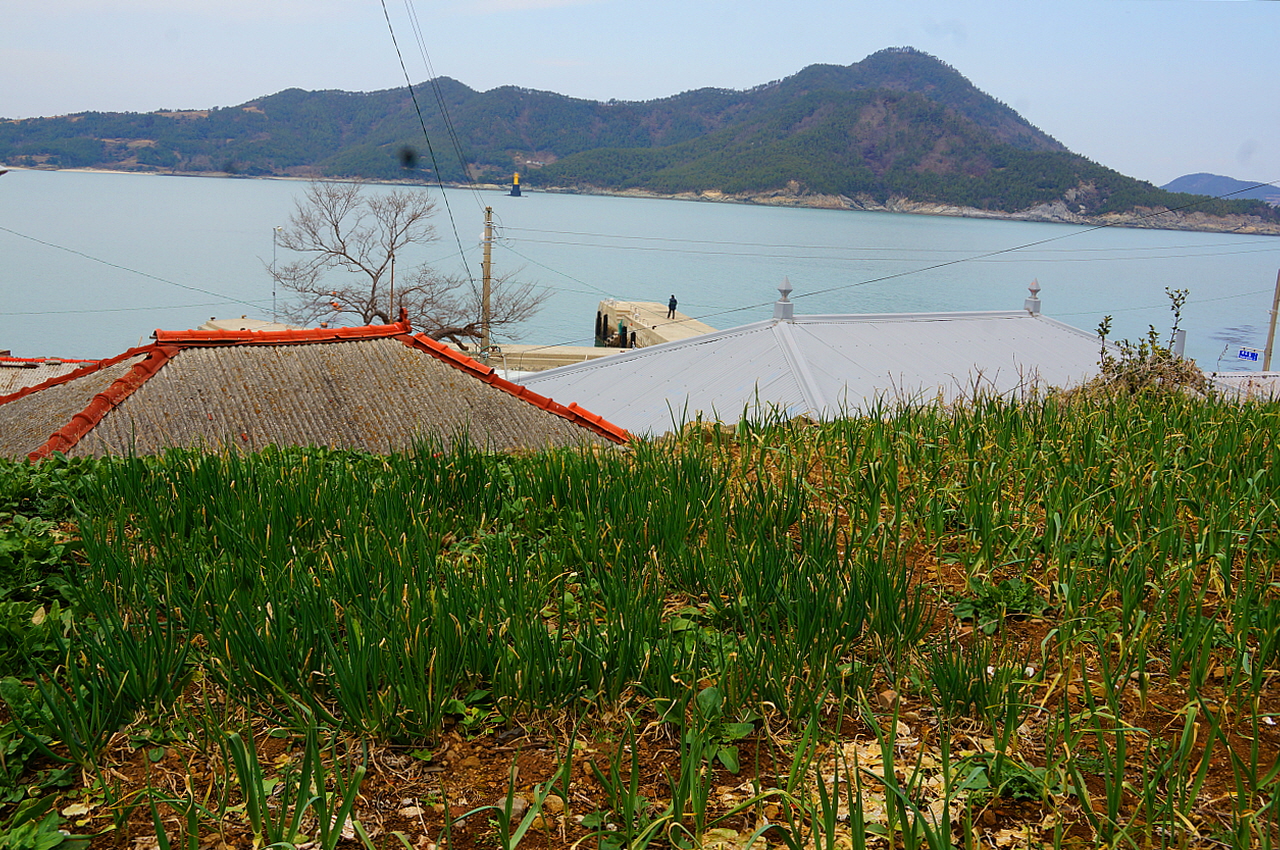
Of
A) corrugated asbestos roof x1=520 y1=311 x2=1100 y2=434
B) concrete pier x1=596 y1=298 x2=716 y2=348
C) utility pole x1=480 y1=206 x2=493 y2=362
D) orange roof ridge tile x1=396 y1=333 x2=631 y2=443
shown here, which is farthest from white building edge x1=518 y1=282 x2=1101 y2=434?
concrete pier x1=596 y1=298 x2=716 y2=348

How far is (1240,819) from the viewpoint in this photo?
1.91m

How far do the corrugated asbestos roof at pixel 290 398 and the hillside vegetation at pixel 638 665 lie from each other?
8.74m

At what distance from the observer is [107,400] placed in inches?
478

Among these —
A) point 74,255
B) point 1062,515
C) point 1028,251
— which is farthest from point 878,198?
point 1062,515

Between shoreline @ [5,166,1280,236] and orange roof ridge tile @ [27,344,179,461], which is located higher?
shoreline @ [5,166,1280,236]

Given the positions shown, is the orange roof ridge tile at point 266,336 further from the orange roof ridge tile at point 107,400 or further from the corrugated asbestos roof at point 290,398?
the orange roof ridge tile at point 107,400

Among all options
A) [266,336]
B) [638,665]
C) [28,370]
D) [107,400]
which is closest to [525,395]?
[266,336]

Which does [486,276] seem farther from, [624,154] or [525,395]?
[624,154]

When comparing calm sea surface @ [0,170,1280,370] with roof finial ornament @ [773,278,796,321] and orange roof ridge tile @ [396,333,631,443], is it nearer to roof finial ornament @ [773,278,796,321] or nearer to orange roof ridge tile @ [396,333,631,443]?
roof finial ornament @ [773,278,796,321]

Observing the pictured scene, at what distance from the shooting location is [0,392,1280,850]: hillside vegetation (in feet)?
6.92

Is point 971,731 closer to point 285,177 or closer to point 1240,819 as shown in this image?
point 1240,819

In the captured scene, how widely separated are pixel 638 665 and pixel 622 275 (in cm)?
11236

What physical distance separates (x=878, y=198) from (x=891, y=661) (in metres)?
178

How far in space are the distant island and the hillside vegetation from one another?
144m
